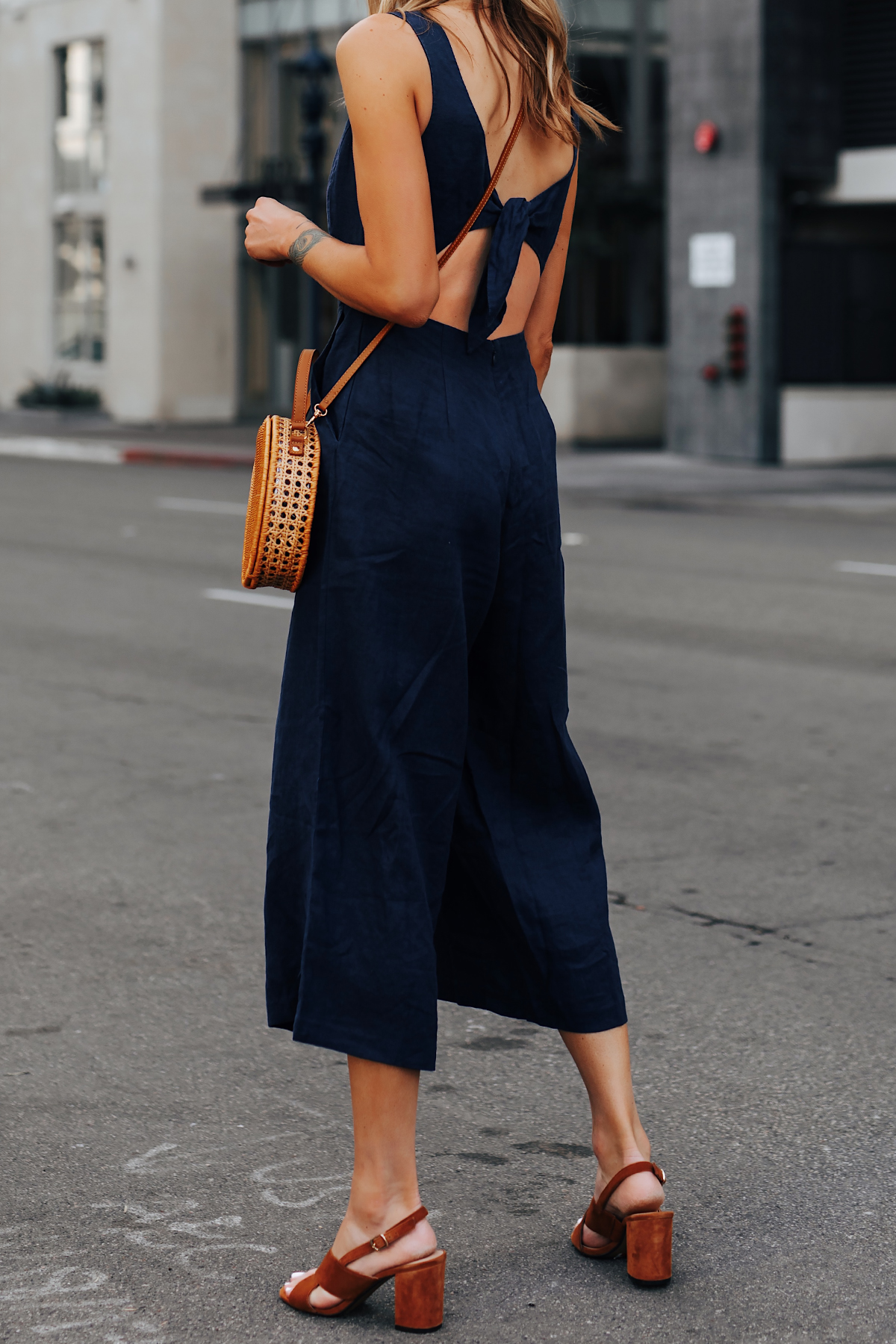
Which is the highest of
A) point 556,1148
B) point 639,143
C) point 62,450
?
point 639,143

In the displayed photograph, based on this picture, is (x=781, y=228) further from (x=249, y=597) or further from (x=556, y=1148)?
(x=556, y=1148)

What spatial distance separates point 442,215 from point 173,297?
103ft

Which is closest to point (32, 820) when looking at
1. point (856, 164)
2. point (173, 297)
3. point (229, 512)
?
point (229, 512)

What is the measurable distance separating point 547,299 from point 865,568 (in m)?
10.4

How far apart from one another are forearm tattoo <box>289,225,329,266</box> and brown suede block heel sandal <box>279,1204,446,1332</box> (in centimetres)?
143

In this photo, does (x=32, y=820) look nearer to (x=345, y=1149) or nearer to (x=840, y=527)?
(x=345, y=1149)

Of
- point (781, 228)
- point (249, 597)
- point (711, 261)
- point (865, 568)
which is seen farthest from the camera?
point (711, 261)

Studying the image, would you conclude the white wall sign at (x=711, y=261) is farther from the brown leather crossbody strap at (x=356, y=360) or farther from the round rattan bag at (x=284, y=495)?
the round rattan bag at (x=284, y=495)

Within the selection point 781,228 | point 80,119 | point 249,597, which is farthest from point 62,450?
point 249,597

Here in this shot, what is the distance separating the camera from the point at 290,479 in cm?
283

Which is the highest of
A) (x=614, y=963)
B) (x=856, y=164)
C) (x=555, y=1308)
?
(x=856, y=164)

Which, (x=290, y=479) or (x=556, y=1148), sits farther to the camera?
(x=556, y=1148)

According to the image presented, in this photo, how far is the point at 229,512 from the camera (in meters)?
17.0

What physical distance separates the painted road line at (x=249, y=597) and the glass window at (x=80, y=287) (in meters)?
Result: 25.0
